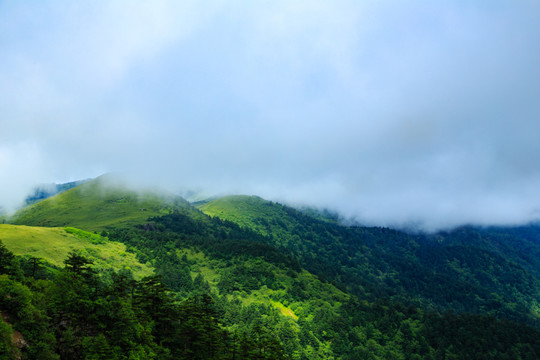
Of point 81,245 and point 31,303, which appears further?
point 81,245

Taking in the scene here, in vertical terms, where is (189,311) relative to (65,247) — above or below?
below

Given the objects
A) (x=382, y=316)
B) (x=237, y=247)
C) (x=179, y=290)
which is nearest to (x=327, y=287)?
(x=382, y=316)

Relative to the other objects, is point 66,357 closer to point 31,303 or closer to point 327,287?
point 31,303

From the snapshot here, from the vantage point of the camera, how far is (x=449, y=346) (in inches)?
5217

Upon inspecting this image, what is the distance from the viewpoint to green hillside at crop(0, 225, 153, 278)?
96000 millimetres

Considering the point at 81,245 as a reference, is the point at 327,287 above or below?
below

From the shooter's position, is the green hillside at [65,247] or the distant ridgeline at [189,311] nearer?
the distant ridgeline at [189,311]

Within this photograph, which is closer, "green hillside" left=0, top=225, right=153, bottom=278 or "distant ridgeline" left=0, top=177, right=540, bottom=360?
"distant ridgeline" left=0, top=177, right=540, bottom=360

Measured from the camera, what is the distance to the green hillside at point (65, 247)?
9600cm

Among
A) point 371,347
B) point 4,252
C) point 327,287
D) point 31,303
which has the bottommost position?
point 371,347

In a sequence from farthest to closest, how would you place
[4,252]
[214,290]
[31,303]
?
[214,290] → [4,252] → [31,303]

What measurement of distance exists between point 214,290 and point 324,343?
49283 millimetres

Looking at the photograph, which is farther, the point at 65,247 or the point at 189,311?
the point at 65,247

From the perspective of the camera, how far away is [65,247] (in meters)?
109
